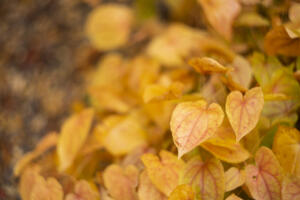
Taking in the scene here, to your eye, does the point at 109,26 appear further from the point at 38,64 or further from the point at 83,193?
the point at 83,193

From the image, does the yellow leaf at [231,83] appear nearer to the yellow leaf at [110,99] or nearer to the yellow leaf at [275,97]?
the yellow leaf at [275,97]

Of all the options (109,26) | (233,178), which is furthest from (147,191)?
(109,26)

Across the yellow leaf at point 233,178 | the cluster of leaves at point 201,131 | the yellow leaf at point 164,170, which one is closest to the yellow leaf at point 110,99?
the cluster of leaves at point 201,131

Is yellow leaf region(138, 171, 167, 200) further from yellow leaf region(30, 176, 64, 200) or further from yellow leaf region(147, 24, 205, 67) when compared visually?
yellow leaf region(147, 24, 205, 67)

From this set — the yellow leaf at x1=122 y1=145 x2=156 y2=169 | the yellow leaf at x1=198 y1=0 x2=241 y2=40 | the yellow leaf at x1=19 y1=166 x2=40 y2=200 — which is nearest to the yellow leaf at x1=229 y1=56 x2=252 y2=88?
the yellow leaf at x1=198 y1=0 x2=241 y2=40

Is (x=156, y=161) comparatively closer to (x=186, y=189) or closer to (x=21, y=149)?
(x=186, y=189)

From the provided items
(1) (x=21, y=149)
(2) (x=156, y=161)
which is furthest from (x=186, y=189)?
(1) (x=21, y=149)
